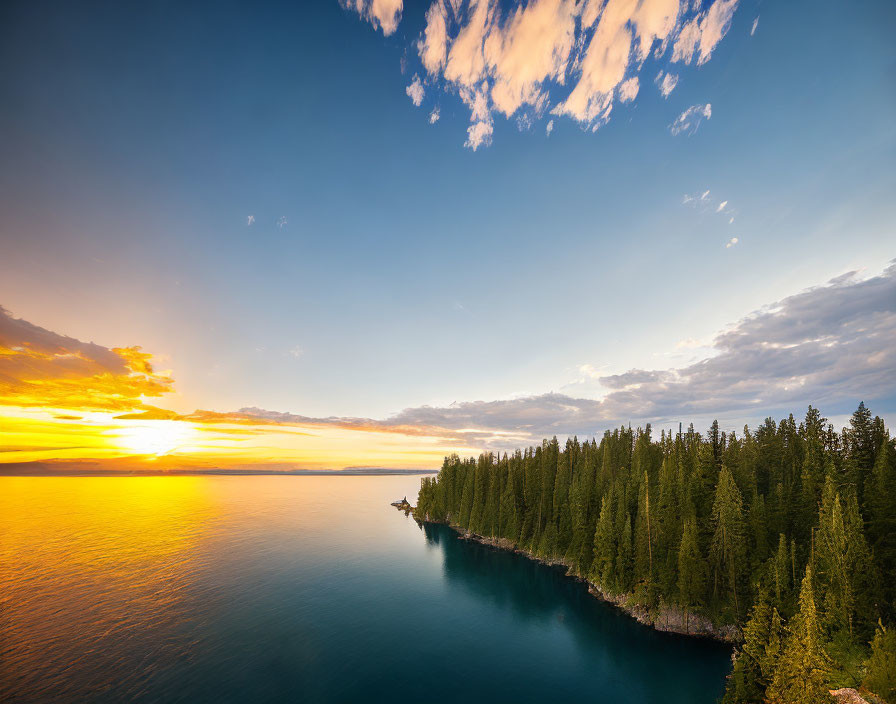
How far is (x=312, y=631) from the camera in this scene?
59.1 metres

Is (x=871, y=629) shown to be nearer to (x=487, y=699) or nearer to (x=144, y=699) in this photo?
(x=487, y=699)

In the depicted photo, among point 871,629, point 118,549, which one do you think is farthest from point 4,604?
point 871,629

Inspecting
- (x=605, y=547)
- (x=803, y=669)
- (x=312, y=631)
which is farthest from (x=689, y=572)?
(x=312, y=631)

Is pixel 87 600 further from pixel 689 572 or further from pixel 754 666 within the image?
pixel 689 572

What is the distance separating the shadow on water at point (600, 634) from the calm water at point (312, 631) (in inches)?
12.6

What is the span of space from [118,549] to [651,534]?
149 m

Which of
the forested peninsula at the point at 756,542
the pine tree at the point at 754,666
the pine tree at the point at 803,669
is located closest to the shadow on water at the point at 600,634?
the forested peninsula at the point at 756,542

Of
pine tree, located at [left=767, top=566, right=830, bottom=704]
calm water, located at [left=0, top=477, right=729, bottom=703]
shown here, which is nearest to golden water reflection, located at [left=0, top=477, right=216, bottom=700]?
calm water, located at [left=0, top=477, right=729, bottom=703]

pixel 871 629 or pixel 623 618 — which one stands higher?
pixel 871 629

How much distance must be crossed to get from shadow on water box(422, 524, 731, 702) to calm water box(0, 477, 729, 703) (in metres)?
0.32

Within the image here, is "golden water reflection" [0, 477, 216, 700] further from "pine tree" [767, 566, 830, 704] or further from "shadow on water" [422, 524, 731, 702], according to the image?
"pine tree" [767, 566, 830, 704]

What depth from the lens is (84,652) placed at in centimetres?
4950

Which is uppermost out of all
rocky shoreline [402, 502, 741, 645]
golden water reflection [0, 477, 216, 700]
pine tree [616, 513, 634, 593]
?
pine tree [616, 513, 634, 593]

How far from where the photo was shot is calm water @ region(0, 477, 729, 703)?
45.1m
